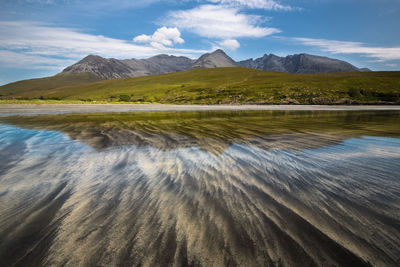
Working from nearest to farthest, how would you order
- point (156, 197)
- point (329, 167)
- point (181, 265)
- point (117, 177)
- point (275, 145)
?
point (181, 265) < point (156, 197) < point (117, 177) < point (329, 167) < point (275, 145)

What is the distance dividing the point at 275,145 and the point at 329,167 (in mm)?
3077

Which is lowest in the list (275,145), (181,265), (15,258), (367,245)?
(275,145)

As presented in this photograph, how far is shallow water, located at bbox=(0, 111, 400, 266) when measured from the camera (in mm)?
2574

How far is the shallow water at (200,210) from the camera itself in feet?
→ 8.45

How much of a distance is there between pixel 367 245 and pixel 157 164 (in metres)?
5.31

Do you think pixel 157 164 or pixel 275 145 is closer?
pixel 157 164

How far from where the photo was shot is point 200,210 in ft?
12.1

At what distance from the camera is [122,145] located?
9234mm

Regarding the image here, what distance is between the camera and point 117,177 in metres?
5.38

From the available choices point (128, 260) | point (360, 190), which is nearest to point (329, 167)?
point (360, 190)

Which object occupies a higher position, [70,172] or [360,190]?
[70,172]

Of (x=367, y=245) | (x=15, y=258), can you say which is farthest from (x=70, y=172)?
(x=367, y=245)

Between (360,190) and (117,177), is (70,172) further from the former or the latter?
(360,190)

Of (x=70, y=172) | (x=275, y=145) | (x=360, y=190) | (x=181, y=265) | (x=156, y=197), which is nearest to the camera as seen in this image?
(x=181, y=265)
